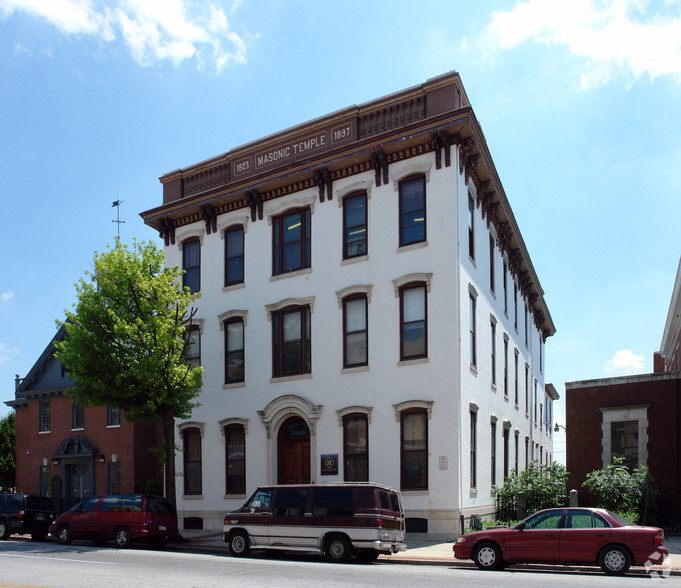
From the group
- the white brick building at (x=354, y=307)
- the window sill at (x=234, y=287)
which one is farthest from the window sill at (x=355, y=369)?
the window sill at (x=234, y=287)

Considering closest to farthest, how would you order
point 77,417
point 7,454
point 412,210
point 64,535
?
Result: point 64,535
point 412,210
point 77,417
point 7,454

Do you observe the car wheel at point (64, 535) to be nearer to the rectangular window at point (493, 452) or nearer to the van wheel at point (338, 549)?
the van wheel at point (338, 549)

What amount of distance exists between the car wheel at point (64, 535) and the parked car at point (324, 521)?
638cm

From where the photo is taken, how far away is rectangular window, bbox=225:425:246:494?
25547 millimetres

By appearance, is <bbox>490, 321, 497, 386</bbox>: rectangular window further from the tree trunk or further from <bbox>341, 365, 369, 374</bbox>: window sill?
the tree trunk

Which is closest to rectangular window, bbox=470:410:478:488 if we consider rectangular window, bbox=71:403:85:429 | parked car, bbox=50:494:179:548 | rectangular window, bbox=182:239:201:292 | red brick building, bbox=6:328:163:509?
parked car, bbox=50:494:179:548

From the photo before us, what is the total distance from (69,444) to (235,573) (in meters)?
21.4

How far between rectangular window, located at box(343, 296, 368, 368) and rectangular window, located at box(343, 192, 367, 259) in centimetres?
161

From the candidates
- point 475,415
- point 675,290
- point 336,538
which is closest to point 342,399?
point 475,415

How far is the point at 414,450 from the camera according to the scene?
2183cm

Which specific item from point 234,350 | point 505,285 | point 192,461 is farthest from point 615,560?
point 505,285

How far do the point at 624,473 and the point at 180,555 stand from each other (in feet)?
44.5

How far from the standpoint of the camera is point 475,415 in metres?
23.5

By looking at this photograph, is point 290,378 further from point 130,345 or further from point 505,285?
point 505,285
